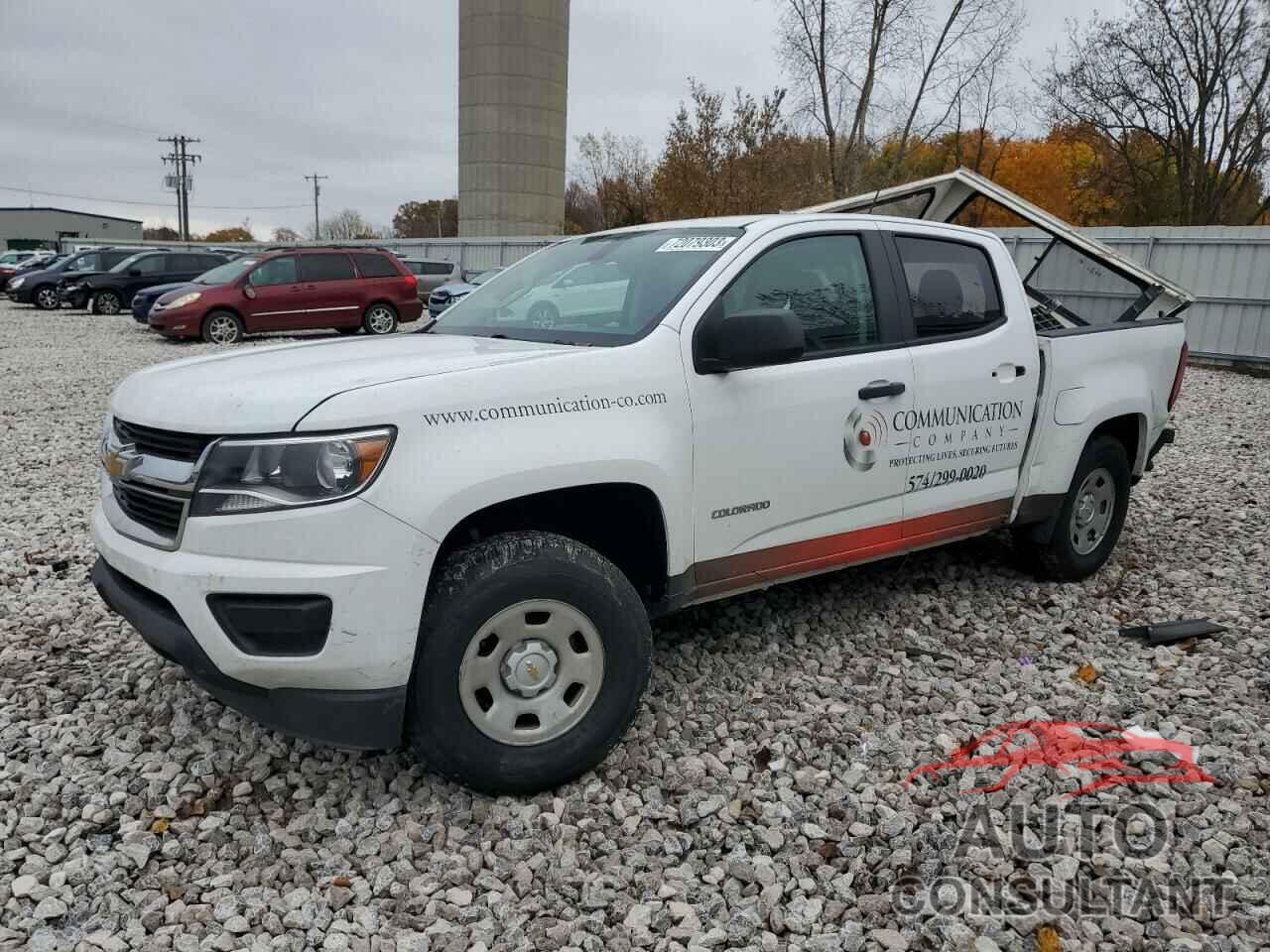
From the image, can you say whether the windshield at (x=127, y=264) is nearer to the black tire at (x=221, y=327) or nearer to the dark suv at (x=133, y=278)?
the dark suv at (x=133, y=278)

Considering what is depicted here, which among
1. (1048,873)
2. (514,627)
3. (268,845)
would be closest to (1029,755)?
(1048,873)

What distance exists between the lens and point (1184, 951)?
239 centimetres

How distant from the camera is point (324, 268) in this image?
17.7 m

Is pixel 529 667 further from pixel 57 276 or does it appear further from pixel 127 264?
pixel 57 276

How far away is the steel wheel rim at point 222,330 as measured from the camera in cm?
1678

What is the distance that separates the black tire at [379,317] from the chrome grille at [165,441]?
15589mm

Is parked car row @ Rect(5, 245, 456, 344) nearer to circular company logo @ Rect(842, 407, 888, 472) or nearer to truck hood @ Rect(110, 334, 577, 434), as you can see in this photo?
truck hood @ Rect(110, 334, 577, 434)

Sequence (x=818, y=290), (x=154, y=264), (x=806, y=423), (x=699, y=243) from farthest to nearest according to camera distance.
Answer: (x=154, y=264)
(x=818, y=290)
(x=699, y=243)
(x=806, y=423)

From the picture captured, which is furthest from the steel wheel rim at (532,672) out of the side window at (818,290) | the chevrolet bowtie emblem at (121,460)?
the side window at (818,290)

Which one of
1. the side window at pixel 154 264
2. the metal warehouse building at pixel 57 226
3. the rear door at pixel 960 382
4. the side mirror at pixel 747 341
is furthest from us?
the metal warehouse building at pixel 57 226

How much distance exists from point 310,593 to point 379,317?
54.9ft

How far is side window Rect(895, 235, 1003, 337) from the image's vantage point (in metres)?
4.08

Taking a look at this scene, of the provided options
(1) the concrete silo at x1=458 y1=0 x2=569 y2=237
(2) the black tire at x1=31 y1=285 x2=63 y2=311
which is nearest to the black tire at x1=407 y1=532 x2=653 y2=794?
(2) the black tire at x1=31 y1=285 x2=63 y2=311

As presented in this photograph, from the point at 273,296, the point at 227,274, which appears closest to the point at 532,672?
the point at 273,296
